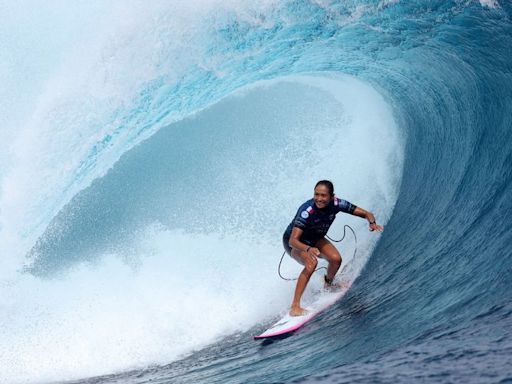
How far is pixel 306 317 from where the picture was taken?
187 inches

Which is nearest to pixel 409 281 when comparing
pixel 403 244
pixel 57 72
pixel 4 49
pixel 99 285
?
pixel 403 244

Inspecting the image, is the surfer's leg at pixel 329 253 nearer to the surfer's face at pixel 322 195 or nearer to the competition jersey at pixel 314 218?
the competition jersey at pixel 314 218

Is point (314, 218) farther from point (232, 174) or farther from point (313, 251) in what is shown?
point (232, 174)

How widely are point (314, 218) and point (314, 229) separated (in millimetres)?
130

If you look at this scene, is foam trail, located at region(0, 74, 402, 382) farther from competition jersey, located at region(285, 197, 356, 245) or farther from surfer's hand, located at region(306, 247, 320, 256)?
surfer's hand, located at region(306, 247, 320, 256)

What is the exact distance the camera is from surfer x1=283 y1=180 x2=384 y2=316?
15.1 ft

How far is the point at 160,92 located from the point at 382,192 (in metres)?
3.33

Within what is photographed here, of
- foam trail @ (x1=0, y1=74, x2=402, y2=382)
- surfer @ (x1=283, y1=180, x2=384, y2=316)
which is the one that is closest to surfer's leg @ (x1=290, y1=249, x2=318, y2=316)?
surfer @ (x1=283, y1=180, x2=384, y2=316)

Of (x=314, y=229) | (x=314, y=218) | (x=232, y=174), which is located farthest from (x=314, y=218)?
(x=232, y=174)

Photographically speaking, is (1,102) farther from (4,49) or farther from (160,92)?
(160,92)

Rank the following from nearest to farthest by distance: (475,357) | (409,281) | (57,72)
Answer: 1. (475,357)
2. (409,281)
3. (57,72)

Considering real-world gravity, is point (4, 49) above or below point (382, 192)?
above

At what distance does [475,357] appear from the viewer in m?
→ 1.79

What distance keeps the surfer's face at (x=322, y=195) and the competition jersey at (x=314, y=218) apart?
12 centimetres
